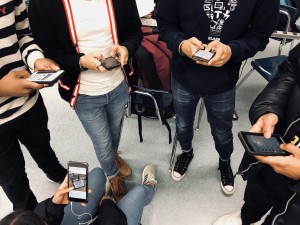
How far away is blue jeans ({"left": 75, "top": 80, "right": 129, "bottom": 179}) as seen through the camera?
47.1 inches

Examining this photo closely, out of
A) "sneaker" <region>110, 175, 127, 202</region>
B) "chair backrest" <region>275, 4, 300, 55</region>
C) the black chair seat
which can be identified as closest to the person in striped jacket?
"sneaker" <region>110, 175, 127, 202</region>

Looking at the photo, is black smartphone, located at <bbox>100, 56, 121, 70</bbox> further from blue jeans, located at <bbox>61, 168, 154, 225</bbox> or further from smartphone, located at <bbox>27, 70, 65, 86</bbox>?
blue jeans, located at <bbox>61, 168, 154, 225</bbox>

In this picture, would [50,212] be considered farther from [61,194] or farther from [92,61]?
[92,61]

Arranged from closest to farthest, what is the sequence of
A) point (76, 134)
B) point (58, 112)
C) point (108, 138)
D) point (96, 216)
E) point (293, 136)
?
point (293, 136), point (96, 216), point (108, 138), point (76, 134), point (58, 112)

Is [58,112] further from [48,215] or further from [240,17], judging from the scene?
[240,17]

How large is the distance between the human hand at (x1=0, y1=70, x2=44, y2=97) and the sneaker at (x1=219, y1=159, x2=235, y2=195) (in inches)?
46.7

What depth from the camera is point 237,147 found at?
1.92m

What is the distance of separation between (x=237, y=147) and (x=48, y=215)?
4.56 ft

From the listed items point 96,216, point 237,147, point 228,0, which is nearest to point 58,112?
point 96,216

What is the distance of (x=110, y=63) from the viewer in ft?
3.38

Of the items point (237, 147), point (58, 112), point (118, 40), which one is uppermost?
point (118, 40)

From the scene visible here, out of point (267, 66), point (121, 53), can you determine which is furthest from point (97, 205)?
point (267, 66)

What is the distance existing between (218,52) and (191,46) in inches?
4.3

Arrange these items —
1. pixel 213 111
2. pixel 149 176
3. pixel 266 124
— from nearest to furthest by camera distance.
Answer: pixel 266 124 → pixel 213 111 → pixel 149 176
